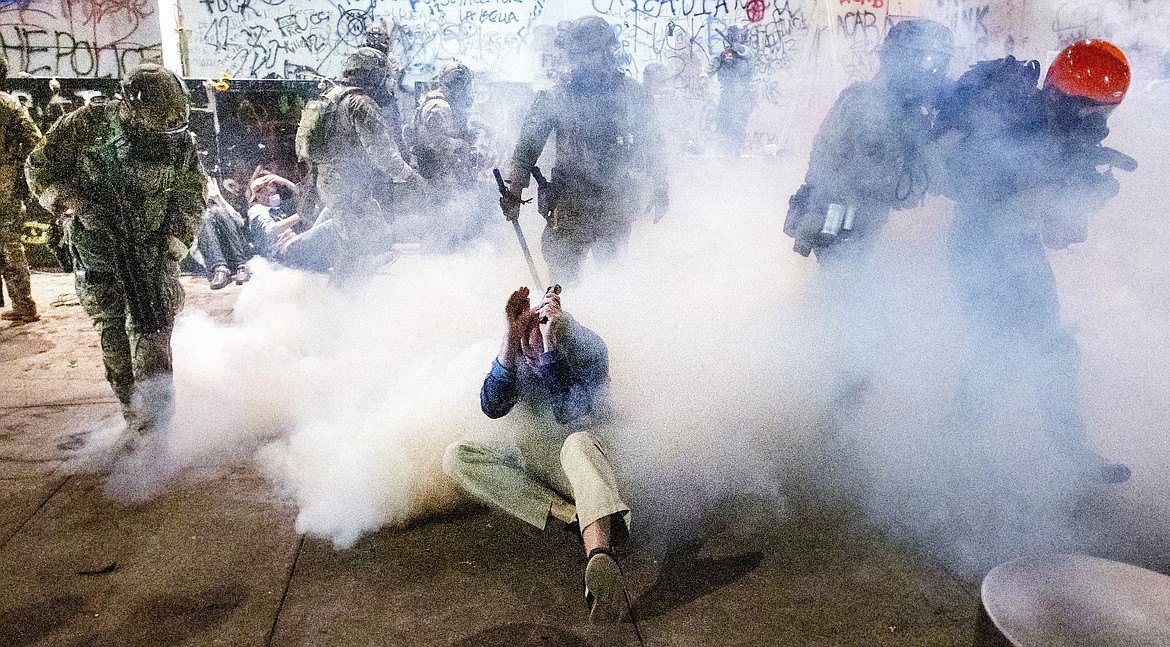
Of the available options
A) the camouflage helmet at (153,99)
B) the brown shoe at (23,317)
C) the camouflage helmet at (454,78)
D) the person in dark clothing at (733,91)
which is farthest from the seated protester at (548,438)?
the person in dark clothing at (733,91)

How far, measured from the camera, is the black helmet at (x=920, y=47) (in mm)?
4207

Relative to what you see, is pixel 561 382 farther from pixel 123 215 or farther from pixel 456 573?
pixel 123 215

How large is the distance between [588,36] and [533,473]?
263 centimetres

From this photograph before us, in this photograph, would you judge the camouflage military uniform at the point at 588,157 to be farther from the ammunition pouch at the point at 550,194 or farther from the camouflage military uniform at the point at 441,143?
the camouflage military uniform at the point at 441,143

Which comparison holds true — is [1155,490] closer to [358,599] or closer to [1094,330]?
[1094,330]

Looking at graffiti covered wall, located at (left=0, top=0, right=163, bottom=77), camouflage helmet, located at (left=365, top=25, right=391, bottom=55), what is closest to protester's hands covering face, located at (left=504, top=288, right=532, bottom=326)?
camouflage helmet, located at (left=365, top=25, right=391, bottom=55)

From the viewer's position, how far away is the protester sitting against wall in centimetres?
701

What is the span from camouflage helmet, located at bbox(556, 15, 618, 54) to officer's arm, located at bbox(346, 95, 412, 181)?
75.5 inches

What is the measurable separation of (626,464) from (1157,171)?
444 centimetres

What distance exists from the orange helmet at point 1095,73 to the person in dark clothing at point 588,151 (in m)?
2.23

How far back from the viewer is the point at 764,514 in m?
3.18

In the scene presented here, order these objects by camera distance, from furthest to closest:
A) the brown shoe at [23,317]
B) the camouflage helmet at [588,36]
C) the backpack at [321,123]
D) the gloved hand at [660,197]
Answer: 1. the brown shoe at [23,317]
2. the backpack at [321,123]
3. the gloved hand at [660,197]
4. the camouflage helmet at [588,36]

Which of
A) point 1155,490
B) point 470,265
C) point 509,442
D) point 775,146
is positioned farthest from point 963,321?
point 775,146

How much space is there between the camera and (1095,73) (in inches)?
132
